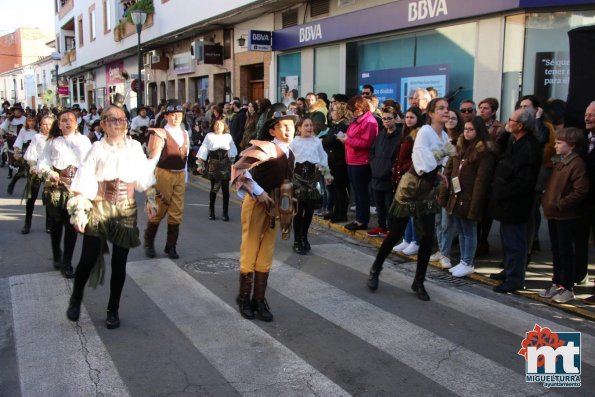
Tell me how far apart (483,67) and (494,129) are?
372cm

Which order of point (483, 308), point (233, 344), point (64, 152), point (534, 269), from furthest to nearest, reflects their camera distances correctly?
point (534, 269) < point (64, 152) < point (483, 308) < point (233, 344)

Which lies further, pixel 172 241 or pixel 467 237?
pixel 172 241

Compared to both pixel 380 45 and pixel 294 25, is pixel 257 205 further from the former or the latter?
pixel 294 25

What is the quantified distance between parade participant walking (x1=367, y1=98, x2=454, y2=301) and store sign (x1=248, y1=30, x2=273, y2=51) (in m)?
12.2

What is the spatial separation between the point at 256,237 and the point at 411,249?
121 inches

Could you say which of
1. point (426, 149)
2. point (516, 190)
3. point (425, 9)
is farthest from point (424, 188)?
point (425, 9)

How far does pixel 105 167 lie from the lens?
15.1 feet

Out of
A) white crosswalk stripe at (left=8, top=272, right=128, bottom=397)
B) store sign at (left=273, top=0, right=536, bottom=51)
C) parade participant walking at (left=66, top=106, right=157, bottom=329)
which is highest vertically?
store sign at (left=273, top=0, right=536, bottom=51)

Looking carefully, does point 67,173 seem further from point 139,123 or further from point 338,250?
point 139,123

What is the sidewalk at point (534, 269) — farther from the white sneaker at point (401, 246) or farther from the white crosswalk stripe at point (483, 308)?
the white crosswalk stripe at point (483, 308)

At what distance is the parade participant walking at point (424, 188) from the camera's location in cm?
538

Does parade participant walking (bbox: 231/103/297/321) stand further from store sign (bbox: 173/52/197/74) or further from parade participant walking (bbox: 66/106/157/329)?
store sign (bbox: 173/52/197/74)

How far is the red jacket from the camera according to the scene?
8.14 m

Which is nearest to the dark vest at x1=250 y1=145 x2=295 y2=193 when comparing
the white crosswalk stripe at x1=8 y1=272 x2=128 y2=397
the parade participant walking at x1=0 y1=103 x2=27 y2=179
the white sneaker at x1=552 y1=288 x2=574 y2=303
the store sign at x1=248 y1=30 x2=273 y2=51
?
the white crosswalk stripe at x1=8 y1=272 x2=128 y2=397
